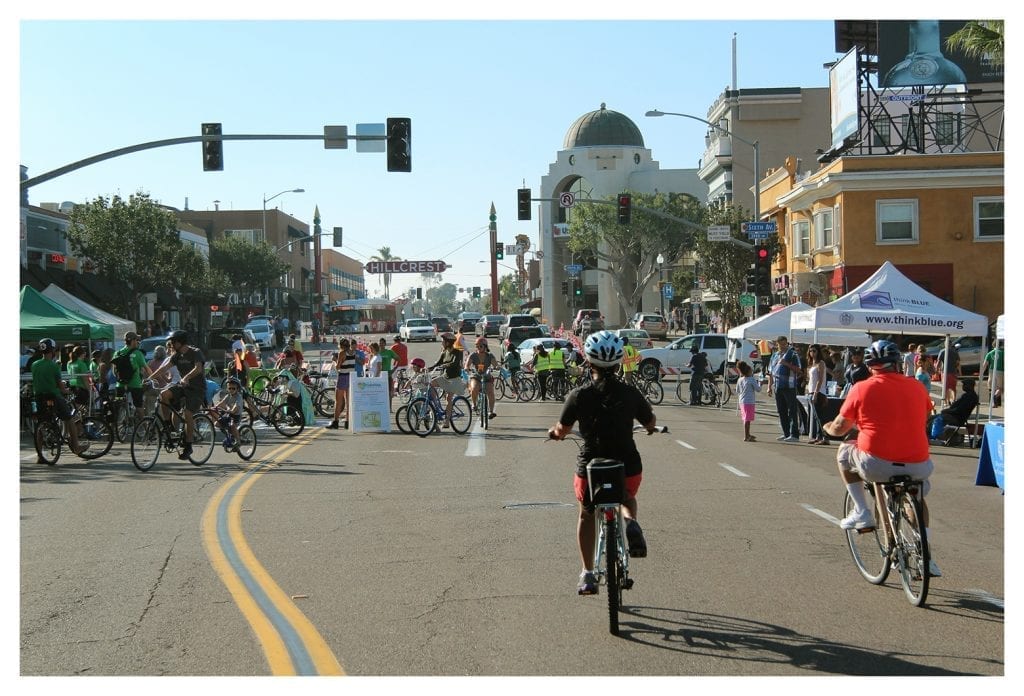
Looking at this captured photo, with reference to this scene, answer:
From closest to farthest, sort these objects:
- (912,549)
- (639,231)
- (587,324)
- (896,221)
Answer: (912,549)
(896,221)
(587,324)
(639,231)

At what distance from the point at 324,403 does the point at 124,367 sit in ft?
23.3

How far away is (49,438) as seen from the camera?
17672mm

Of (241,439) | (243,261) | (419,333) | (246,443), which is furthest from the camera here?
(243,261)

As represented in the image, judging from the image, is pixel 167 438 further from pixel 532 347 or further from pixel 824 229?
pixel 824 229

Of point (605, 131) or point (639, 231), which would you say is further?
point (605, 131)

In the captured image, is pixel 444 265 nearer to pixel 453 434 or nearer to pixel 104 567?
pixel 453 434

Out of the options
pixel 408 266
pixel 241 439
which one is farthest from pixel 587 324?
pixel 408 266

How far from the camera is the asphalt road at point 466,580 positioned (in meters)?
6.55

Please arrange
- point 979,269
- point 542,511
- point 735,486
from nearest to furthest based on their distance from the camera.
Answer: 1. point 542,511
2. point 735,486
3. point 979,269

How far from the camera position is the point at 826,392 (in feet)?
69.7

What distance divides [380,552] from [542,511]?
99.1 inches

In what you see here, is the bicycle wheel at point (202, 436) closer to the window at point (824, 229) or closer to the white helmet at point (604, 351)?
the white helmet at point (604, 351)

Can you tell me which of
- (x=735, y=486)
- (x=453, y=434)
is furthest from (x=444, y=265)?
(x=735, y=486)

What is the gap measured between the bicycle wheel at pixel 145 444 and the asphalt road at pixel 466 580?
40 centimetres
